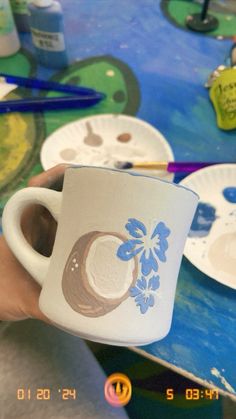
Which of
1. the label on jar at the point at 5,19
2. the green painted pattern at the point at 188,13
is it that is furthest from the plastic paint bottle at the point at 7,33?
the green painted pattern at the point at 188,13

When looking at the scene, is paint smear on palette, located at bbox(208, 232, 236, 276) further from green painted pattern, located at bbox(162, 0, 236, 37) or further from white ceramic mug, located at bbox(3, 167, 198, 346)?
green painted pattern, located at bbox(162, 0, 236, 37)

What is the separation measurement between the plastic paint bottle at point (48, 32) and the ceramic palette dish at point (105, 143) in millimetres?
132

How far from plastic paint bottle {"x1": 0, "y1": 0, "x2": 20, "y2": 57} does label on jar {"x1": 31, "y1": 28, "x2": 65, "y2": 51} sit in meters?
0.04

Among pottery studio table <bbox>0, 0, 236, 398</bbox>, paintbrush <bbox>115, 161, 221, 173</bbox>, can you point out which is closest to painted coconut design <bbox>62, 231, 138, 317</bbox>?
pottery studio table <bbox>0, 0, 236, 398</bbox>

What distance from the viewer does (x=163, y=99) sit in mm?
571

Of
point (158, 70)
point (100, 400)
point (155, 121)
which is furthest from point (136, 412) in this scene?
point (158, 70)

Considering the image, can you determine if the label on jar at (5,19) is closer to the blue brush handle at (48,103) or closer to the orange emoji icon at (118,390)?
the blue brush handle at (48,103)

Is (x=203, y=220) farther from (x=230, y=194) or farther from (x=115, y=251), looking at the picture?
(x=115, y=251)

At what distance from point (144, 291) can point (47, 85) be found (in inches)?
15.9

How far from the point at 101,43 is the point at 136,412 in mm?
564

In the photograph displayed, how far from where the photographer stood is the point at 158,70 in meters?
0.61

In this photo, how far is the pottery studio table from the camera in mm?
378

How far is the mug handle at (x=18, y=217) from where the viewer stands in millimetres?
311

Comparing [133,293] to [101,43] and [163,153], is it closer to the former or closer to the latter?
[163,153]
